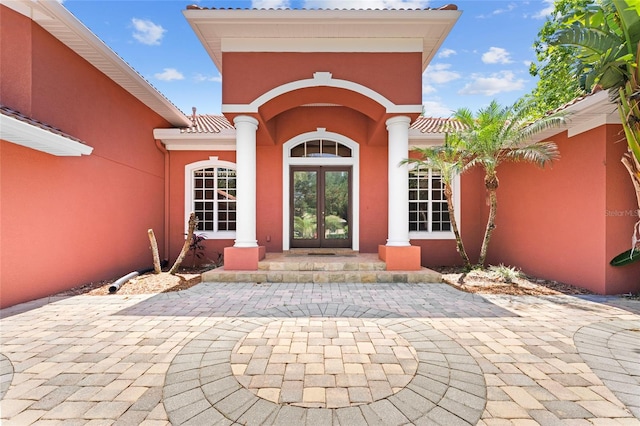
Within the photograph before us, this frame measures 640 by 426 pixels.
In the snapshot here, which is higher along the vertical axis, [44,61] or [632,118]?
[44,61]

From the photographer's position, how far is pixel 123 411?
206 cm

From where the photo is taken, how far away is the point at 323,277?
20.1ft

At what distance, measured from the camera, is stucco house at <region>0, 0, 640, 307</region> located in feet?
16.3

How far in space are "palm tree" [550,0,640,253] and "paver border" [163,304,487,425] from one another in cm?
461

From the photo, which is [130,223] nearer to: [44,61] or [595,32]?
[44,61]

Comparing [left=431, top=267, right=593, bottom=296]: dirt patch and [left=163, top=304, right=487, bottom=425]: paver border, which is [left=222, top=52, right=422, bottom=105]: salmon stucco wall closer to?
[left=431, top=267, right=593, bottom=296]: dirt patch

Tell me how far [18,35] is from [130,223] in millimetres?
4338

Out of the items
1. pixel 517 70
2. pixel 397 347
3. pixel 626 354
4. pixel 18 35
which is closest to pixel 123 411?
pixel 397 347

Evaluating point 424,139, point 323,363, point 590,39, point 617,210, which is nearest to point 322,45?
point 424,139

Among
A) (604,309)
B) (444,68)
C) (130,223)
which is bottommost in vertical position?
(604,309)

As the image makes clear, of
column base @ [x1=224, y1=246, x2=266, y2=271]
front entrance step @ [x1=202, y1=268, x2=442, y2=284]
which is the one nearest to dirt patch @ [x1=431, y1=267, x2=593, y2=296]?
front entrance step @ [x1=202, y1=268, x2=442, y2=284]

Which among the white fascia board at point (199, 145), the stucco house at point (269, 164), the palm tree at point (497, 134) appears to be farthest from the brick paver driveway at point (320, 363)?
the white fascia board at point (199, 145)

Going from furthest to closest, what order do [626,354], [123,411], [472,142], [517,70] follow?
[517,70], [472,142], [626,354], [123,411]

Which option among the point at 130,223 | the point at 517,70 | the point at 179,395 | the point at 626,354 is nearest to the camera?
the point at 179,395
